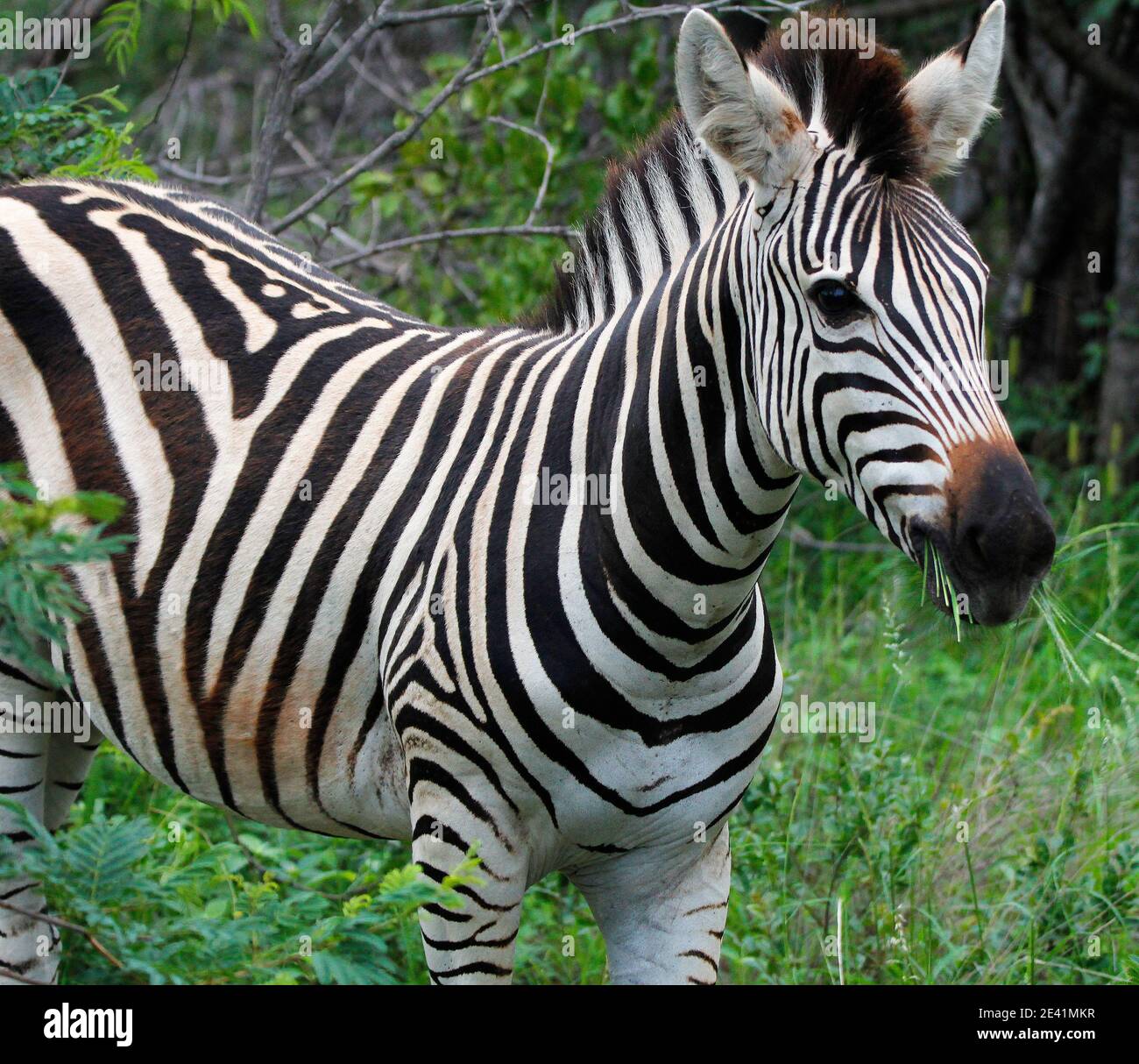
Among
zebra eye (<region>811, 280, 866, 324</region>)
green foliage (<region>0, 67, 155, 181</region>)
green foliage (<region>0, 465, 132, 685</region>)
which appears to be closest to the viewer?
green foliage (<region>0, 465, 132, 685</region>)

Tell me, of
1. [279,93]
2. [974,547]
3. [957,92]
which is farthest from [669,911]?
[279,93]

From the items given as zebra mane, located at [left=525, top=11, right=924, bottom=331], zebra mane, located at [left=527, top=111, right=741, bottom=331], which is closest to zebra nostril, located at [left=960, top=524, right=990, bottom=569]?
zebra mane, located at [left=525, top=11, right=924, bottom=331]

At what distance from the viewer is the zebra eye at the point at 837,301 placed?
2.64 meters

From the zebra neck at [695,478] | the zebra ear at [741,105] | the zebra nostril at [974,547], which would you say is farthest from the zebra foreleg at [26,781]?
the zebra nostril at [974,547]

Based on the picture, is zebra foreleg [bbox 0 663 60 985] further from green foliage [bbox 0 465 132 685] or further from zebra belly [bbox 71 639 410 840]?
green foliage [bbox 0 465 132 685]

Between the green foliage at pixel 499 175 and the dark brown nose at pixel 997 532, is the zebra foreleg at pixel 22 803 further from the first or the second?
the green foliage at pixel 499 175

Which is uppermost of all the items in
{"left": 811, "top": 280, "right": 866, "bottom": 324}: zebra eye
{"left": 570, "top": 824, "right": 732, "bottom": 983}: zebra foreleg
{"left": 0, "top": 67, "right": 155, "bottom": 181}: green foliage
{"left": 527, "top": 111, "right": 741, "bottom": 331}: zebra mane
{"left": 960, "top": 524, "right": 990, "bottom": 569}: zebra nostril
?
{"left": 0, "top": 67, "right": 155, "bottom": 181}: green foliage

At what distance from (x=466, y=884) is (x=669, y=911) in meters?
0.59

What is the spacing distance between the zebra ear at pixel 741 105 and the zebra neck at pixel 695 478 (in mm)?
159

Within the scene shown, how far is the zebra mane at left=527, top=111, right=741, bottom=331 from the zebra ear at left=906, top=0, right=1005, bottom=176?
451 mm

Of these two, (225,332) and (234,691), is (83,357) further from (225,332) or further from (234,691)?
(234,691)

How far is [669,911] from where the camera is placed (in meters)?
3.43

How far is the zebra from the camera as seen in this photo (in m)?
2.67
